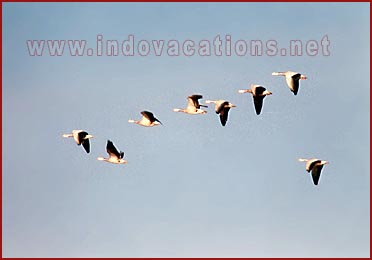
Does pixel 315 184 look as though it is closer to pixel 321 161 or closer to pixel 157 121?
pixel 321 161

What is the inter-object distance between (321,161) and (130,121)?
25.3 feet

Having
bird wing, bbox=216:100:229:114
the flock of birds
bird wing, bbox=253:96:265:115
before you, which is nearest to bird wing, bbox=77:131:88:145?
the flock of birds

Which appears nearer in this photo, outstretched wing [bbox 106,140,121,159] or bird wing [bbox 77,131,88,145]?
bird wing [bbox 77,131,88,145]

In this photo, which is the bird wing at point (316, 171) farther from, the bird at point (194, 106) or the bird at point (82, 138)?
the bird at point (82, 138)

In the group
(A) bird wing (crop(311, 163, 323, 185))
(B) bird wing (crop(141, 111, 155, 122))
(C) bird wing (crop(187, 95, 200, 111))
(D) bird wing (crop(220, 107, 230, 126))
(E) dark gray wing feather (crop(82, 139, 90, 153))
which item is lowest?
(A) bird wing (crop(311, 163, 323, 185))

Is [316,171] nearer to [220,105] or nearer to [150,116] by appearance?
[220,105]

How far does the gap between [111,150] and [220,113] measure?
12.0 ft

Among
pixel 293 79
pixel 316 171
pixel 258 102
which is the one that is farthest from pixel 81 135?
pixel 316 171

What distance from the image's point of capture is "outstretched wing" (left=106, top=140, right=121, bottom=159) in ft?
122

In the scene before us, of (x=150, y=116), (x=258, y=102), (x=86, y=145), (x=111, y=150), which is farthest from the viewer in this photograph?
(x=111, y=150)

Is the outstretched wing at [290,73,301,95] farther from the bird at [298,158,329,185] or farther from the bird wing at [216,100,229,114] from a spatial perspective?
the bird wing at [216,100,229,114]

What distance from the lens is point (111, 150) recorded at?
3719cm

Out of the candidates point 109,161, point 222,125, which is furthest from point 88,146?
point 222,125

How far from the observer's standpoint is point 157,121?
36.5m
